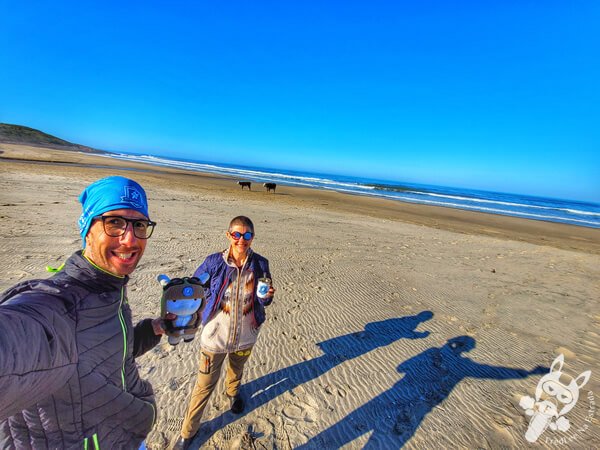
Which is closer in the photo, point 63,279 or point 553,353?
point 63,279

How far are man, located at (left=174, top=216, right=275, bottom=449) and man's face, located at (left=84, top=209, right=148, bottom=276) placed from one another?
1328 mm

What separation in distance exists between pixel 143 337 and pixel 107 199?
0.93 metres

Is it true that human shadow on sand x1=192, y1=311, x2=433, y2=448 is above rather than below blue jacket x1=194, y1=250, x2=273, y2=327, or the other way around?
below

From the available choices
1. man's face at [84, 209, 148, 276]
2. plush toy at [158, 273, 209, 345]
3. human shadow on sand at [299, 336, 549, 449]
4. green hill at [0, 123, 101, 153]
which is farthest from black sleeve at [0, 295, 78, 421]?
green hill at [0, 123, 101, 153]

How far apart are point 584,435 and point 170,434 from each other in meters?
4.63

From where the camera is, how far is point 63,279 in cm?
123

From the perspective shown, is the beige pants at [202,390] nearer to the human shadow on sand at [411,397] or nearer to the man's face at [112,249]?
the human shadow on sand at [411,397]

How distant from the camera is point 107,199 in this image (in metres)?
1.48

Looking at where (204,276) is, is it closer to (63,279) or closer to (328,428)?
(63,279)

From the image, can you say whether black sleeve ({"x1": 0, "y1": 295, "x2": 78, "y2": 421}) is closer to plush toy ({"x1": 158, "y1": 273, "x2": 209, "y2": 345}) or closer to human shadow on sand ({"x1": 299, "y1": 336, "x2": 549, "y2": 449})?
plush toy ({"x1": 158, "y1": 273, "x2": 209, "y2": 345})

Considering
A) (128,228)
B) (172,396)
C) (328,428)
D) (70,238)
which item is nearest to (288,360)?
(328,428)

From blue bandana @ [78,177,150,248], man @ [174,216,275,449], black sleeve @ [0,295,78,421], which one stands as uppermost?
blue bandana @ [78,177,150,248]

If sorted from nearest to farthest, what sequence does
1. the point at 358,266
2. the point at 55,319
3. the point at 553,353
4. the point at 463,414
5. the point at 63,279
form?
the point at 55,319 → the point at 63,279 → the point at 463,414 → the point at 553,353 → the point at 358,266

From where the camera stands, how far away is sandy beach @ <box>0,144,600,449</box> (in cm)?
308
